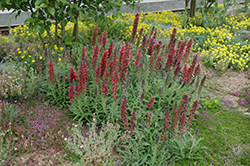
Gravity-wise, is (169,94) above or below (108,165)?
above

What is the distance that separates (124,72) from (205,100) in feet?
7.12

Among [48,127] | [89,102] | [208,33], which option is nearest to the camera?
[48,127]

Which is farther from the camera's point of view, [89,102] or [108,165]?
[89,102]

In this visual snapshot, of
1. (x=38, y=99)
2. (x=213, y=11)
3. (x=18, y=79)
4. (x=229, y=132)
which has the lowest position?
(x=229, y=132)

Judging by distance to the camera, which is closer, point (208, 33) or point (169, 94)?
point (169, 94)

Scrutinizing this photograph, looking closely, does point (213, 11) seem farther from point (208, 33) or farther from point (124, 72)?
point (124, 72)

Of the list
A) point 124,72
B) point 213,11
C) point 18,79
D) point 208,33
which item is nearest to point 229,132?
point 124,72

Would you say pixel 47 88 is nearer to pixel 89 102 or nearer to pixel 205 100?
pixel 89 102

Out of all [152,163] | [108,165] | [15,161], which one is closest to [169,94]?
[152,163]

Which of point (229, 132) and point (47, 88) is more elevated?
point (47, 88)

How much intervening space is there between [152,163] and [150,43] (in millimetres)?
2443

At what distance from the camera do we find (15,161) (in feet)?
9.55

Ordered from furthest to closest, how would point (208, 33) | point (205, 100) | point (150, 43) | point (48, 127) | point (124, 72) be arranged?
1. point (208, 33)
2. point (205, 100)
3. point (150, 43)
4. point (124, 72)
5. point (48, 127)

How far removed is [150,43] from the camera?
14.5ft
